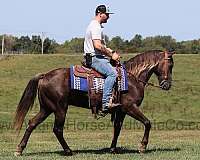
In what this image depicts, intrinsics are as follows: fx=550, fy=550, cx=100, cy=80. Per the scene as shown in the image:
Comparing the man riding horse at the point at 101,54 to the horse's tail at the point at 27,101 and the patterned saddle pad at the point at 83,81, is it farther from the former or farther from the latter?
the horse's tail at the point at 27,101

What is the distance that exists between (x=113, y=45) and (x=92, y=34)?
102871 millimetres

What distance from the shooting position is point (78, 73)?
12.4 metres

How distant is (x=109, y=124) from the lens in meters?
30.6

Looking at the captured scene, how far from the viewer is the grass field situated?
42.8 feet

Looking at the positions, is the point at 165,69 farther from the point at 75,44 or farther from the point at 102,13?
the point at 75,44

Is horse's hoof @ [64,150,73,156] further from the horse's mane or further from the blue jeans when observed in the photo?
the horse's mane

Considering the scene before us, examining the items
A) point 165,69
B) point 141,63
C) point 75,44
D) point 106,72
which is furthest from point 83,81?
point 75,44

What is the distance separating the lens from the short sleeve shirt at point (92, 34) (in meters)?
12.2

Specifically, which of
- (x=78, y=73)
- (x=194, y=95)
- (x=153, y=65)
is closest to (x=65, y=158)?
(x=78, y=73)

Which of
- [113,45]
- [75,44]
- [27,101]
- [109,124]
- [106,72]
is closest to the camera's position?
[106,72]

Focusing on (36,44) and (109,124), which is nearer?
(109,124)

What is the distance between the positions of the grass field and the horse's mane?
1942 mm

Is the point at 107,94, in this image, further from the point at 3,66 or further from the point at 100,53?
the point at 3,66

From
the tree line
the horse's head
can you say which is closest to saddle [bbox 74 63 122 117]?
the horse's head
